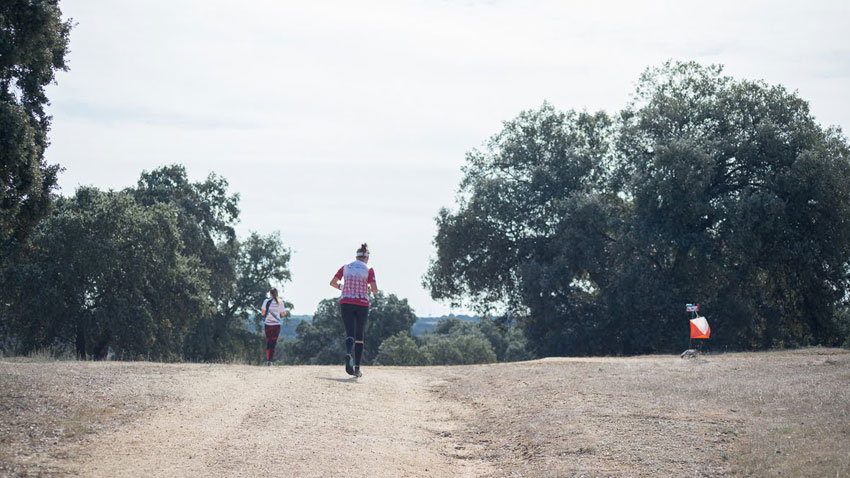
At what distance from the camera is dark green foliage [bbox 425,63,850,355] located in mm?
33688

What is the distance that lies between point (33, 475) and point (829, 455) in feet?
23.1

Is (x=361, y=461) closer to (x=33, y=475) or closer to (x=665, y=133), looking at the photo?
(x=33, y=475)

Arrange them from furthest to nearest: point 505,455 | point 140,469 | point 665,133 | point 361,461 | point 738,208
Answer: point 665,133 → point 738,208 → point 505,455 → point 361,461 → point 140,469

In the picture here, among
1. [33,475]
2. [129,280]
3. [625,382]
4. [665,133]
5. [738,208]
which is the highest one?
[665,133]

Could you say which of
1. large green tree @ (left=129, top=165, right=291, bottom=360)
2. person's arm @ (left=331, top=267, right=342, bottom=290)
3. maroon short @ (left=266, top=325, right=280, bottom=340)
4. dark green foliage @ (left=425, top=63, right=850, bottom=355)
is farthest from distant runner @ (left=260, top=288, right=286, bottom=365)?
large green tree @ (left=129, top=165, right=291, bottom=360)

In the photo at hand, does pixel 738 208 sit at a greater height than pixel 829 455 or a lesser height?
greater

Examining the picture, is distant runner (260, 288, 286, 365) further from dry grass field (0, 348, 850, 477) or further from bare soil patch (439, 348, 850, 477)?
bare soil patch (439, 348, 850, 477)

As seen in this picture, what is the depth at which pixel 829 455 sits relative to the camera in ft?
24.6

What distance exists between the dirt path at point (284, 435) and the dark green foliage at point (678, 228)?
24.0 metres

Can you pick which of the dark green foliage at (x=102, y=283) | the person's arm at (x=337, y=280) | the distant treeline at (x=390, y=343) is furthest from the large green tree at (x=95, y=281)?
the distant treeline at (x=390, y=343)

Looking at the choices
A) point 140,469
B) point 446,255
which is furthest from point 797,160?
point 140,469

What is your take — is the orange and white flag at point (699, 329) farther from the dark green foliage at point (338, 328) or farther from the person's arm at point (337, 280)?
the dark green foliage at point (338, 328)

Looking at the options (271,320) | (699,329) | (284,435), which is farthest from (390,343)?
(284,435)

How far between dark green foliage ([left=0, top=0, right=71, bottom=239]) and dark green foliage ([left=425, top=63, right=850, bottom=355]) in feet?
75.5
